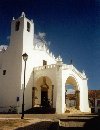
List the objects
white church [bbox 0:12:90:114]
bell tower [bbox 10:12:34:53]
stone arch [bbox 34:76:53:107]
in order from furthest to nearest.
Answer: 1. stone arch [bbox 34:76:53:107]
2. bell tower [bbox 10:12:34:53]
3. white church [bbox 0:12:90:114]

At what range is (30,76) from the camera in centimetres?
3098

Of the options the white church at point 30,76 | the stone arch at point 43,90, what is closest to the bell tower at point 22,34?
the white church at point 30,76

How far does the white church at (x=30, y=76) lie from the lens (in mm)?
28867

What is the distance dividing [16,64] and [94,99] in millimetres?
25493

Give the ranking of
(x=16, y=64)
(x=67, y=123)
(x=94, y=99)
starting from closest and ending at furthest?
(x=67, y=123), (x=16, y=64), (x=94, y=99)

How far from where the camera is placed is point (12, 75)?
101 feet

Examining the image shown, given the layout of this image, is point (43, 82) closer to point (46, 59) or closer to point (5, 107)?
point (46, 59)

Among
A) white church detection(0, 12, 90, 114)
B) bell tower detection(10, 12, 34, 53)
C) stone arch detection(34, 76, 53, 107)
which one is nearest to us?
white church detection(0, 12, 90, 114)

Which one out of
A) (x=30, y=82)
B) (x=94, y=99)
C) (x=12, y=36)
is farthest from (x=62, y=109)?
(x=94, y=99)

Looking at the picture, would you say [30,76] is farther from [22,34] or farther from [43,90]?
[22,34]

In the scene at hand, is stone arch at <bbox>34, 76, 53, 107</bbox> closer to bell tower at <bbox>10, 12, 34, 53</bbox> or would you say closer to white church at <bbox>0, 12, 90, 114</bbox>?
white church at <bbox>0, 12, 90, 114</bbox>

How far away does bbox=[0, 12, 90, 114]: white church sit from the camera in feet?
94.7

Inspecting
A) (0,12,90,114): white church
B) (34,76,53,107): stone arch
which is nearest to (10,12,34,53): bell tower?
(0,12,90,114): white church

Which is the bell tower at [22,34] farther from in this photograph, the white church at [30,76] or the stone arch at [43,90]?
the stone arch at [43,90]
